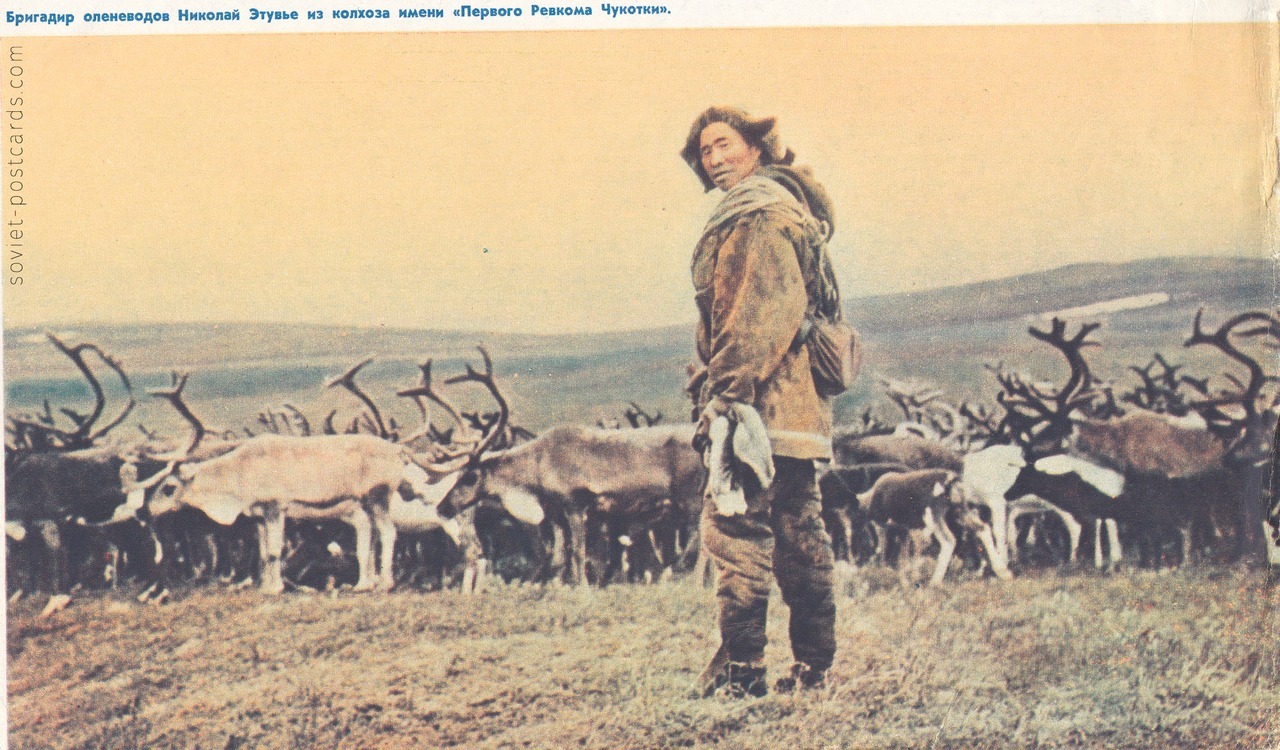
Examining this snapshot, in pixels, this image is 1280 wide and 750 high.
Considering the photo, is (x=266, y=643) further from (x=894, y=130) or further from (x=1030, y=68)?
(x=1030, y=68)

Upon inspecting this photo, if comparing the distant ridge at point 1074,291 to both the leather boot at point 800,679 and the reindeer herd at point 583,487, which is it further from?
the leather boot at point 800,679

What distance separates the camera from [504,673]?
6082mm

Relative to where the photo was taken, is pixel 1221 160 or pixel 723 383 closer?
pixel 723 383

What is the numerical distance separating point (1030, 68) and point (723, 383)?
2377 mm

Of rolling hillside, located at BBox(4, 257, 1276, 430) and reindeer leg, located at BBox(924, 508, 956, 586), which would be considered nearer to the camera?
rolling hillside, located at BBox(4, 257, 1276, 430)

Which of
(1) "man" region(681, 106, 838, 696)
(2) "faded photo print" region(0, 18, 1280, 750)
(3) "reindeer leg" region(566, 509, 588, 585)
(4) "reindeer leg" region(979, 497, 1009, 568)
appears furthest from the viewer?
(4) "reindeer leg" region(979, 497, 1009, 568)

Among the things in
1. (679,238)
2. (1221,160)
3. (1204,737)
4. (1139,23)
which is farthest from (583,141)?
(1204,737)

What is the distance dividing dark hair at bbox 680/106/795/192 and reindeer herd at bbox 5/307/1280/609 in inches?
52.7

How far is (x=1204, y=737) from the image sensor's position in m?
6.31

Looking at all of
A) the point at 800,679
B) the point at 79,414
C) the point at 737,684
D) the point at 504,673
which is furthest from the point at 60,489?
the point at 800,679

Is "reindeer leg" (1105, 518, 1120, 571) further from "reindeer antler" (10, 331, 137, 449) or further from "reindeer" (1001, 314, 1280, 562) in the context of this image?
"reindeer antler" (10, 331, 137, 449)

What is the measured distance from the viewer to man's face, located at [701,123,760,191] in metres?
6.17

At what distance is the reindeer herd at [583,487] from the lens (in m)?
6.10
